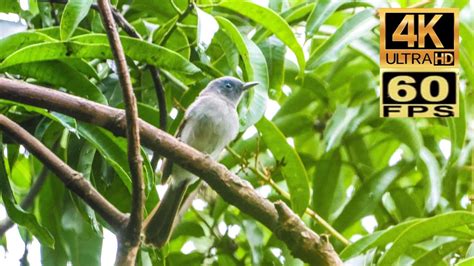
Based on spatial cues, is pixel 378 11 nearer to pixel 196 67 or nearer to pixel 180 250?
pixel 196 67

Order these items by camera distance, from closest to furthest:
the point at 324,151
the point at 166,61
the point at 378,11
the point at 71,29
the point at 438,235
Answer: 1. the point at 71,29
2. the point at 166,61
3. the point at 438,235
4. the point at 378,11
5. the point at 324,151

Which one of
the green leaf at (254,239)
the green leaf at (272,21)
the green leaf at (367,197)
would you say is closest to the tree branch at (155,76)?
the green leaf at (272,21)

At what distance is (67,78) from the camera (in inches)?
47.9

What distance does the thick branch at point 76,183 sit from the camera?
3.51ft

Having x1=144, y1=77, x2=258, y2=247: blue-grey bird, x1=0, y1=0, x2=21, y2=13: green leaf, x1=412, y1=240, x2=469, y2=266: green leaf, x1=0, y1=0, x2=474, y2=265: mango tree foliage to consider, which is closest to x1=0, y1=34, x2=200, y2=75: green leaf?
x1=0, y1=0, x2=474, y2=265: mango tree foliage

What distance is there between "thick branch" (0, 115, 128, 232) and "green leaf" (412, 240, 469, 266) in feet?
1.65

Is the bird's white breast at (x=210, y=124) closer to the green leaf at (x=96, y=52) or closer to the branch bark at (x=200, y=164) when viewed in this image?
the green leaf at (x=96, y=52)

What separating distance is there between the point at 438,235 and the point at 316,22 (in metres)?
0.36

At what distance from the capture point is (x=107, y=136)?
121 cm

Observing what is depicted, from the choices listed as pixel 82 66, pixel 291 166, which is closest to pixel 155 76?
pixel 82 66

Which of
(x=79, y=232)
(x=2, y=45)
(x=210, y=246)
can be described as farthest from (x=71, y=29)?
(x=210, y=246)

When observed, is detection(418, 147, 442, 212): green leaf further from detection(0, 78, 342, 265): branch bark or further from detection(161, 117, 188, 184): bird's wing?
detection(161, 117, 188, 184): bird's wing

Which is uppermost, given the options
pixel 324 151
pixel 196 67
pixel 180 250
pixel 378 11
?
pixel 378 11

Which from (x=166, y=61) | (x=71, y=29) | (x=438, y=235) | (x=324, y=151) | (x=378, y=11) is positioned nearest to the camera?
(x=71, y=29)
